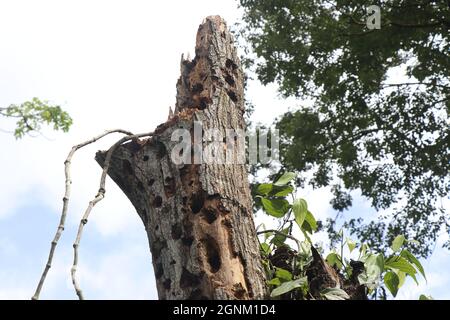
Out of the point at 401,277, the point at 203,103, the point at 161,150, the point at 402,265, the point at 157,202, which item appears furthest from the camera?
the point at 401,277

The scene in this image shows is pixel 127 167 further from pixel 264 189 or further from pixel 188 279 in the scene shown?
pixel 264 189

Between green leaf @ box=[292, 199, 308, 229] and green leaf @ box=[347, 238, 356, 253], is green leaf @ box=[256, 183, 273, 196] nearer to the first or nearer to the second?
green leaf @ box=[292, 199, 308, 229]

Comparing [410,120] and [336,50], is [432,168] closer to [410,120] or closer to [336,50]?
[410,120]

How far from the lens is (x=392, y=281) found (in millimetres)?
3174

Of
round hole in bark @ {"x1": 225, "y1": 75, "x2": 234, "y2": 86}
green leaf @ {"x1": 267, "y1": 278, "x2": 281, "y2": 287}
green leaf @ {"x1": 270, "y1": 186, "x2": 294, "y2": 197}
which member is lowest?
green leaf @ {"x1": 267, "y1": 278, "x2": 281, "y2": 287}

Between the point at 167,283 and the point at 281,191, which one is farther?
the point at 281,191

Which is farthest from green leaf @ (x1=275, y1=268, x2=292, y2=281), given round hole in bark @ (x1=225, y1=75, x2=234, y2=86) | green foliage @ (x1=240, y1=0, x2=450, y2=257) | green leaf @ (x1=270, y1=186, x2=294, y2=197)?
green foliage @ (x1=240, y1=0, x2=450, y2=257)

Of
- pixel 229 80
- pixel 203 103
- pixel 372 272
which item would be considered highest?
pixel 229 80

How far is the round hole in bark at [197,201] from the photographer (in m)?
2.54

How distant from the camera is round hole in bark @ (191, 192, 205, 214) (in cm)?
254

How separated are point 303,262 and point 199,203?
2.00ft

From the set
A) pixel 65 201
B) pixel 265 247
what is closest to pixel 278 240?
pixel 265 247

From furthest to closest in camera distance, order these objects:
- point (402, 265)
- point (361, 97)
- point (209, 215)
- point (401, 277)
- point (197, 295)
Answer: point (361, 97)
point (401, 277)
point (402, 265)
point (209, 215)
point (197, 295)

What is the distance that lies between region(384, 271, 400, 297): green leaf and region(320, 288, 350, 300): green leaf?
57 centimetres
